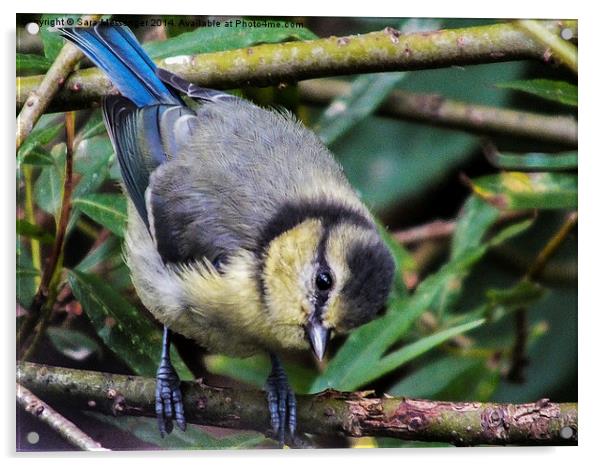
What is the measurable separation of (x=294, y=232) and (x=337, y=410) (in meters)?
0.36

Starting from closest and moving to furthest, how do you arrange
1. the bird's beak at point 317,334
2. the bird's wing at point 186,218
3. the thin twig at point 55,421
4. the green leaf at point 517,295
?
the bird's beak at point 317,334 < the bird's wing at point 186,218 < the thin twig at point 55,421 < the green leaf at point 517,295

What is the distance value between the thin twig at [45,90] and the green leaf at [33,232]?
0.15 meters

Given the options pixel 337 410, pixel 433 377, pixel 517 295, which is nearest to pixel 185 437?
pixel 337 410

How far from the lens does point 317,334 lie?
1.63 m

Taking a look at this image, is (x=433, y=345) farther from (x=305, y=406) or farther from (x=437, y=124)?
(x=437, y=124)

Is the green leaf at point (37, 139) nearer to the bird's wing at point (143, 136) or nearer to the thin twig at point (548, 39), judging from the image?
the bird's wing at point (143, 136)

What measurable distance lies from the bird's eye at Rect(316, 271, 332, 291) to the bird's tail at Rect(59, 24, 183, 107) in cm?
48

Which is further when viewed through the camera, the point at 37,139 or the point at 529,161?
the point at 529,161

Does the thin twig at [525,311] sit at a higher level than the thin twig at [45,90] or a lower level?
lower

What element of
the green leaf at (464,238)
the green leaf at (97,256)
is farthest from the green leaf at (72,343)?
the green leaf at (464,238)

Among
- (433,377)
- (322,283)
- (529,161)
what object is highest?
(529,161)

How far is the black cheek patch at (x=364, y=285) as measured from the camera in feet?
5.37

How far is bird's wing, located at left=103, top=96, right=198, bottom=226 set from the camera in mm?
1816
